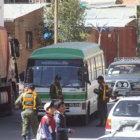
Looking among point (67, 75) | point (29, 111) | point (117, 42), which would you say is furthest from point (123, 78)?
point (117, 42)

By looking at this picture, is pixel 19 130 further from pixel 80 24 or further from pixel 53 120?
pixel 80 24

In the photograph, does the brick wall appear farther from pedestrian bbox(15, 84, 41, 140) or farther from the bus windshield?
pedestrian bbox(15, 84, 41, 140)

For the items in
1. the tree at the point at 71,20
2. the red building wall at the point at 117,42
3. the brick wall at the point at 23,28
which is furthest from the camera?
the red building wall at the point at 117,42

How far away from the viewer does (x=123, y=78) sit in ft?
103

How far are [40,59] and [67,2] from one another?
101 ft

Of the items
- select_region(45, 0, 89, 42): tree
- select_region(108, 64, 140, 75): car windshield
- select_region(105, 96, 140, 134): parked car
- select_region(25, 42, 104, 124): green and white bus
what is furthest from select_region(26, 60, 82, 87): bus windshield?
select_region(45, 0, 89, 42): tree

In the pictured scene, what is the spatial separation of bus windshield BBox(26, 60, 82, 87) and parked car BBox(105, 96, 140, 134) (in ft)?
20.9

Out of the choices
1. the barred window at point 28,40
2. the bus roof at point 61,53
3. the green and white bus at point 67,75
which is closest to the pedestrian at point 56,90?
the green and white bus at point 67,75

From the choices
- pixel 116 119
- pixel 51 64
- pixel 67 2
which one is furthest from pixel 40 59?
pixel 67 2

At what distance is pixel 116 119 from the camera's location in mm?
15586

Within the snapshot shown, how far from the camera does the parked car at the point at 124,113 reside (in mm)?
15547

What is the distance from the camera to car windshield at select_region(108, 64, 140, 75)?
106ft

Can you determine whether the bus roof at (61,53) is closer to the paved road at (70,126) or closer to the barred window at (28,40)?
the paved road at (70,126)

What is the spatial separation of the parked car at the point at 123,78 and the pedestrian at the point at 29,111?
1352 centimetres
